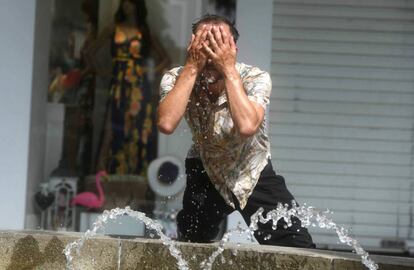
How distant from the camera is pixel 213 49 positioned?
3.57 meters

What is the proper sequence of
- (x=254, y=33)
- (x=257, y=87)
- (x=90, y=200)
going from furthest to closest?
1. (x=90, y=200)
2. (x=254, y=33)
3. (x=257, y=87)

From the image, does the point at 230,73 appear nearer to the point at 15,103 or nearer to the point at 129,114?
the point at 15,103

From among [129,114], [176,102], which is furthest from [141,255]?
[129,114]

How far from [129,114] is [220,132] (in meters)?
4.27

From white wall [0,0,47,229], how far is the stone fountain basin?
3.43 m

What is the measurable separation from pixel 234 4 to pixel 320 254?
3918mm

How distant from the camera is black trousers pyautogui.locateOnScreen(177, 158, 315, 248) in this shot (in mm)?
3928

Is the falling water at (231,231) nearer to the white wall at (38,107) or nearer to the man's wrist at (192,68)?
the man's wrist at (192,68)

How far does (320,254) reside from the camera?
→ 137 inches

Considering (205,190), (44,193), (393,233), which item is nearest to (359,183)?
(393,233)

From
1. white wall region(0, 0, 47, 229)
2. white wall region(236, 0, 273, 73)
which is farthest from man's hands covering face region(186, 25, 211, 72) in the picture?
white wall region(0, 0, 47, 229)

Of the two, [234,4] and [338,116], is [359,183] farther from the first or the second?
[234,4]

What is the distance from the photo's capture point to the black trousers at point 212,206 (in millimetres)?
3928

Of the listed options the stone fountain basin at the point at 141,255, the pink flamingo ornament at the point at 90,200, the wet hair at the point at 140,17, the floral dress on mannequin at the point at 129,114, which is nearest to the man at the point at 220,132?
the stone fountain basin at the point at 141,255
